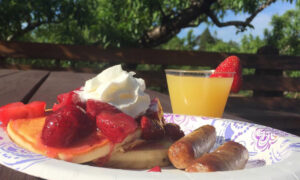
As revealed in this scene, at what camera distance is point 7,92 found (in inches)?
78.4

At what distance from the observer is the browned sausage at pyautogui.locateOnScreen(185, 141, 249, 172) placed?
0.69 meters

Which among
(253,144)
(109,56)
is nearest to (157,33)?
(109,56)

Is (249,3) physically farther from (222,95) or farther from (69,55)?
(222,95)

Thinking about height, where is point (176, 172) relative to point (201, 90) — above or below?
above

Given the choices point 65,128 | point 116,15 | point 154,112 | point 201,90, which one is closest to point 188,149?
point 154,112

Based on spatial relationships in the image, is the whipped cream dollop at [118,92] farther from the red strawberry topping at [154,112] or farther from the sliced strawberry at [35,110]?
the sliced strawberry at [35,110]

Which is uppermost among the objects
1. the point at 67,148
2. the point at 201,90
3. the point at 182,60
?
the point at 67,148

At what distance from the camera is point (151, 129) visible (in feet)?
3.15

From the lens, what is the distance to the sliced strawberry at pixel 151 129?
948 mm

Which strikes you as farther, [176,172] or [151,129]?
[151,129]

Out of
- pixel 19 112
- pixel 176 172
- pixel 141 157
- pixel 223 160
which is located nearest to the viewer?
pixel 176 172

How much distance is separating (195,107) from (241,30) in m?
4.84

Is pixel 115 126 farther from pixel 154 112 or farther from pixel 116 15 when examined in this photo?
pixel 116 15

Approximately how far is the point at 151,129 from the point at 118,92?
20cm
